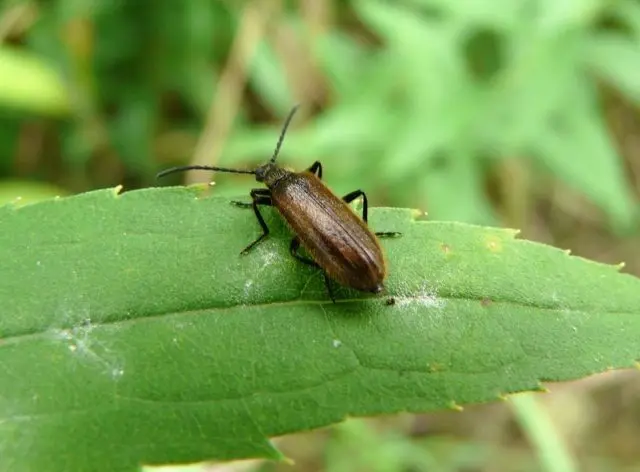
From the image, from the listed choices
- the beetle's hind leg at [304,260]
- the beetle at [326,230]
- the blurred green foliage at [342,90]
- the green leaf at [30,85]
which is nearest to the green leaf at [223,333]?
the beetle's hind leg at [304,260]

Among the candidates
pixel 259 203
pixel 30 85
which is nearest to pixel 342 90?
pixel 30 85

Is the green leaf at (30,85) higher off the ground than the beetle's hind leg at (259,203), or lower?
lower

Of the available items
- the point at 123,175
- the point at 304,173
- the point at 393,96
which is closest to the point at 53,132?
the point at 123,175

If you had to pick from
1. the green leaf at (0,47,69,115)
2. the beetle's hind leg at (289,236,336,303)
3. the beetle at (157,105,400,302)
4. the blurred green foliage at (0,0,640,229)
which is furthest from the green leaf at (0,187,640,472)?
the green leaf at (0,47,69,115)

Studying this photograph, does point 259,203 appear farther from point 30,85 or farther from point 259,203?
point 30,85

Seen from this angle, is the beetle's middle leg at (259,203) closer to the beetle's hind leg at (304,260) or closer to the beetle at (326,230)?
the beetle at (326,230)

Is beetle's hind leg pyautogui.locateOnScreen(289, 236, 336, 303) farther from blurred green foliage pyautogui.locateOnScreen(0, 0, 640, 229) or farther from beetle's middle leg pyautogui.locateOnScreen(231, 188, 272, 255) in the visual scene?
blurred green foliage pyautogui.locateOnScreen(0, 0, 640, 229)
